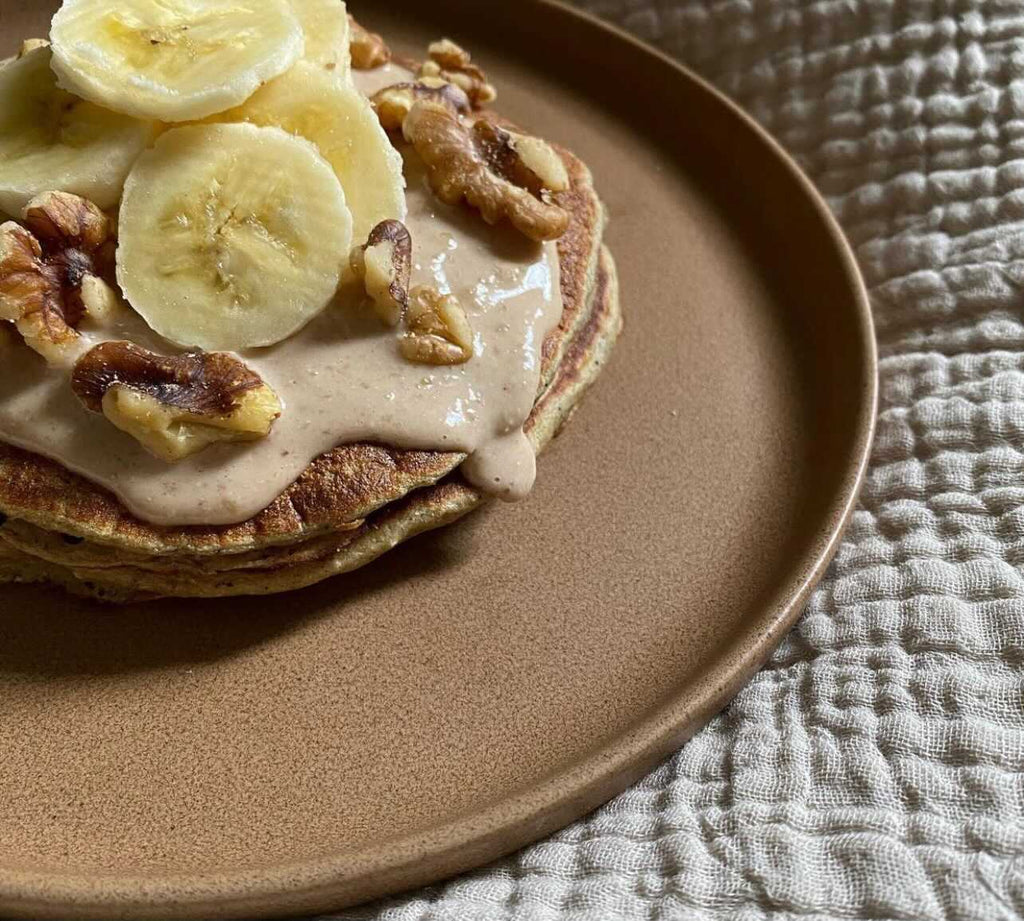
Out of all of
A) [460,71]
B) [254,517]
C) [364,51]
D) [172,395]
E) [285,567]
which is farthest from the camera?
[460,71]

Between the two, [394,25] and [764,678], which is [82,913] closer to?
[764,678]

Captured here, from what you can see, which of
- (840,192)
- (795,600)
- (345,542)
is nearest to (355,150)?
(345,542)

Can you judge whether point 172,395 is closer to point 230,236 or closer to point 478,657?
point 230,236

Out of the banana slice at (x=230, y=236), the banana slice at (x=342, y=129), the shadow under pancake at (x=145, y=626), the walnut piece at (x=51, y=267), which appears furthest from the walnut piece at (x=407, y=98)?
the shadow under pancake at (x=145, y=626)

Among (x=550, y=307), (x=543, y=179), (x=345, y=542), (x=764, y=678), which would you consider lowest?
(x=345, y=542)

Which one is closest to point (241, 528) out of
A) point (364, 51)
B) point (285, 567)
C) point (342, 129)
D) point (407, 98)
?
point (285, 567)

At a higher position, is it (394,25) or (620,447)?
(394,25)

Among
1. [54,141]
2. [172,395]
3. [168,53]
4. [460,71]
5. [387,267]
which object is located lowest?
[172,395]

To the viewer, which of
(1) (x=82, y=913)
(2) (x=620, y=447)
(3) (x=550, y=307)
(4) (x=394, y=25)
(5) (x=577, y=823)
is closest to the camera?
(1) (x=82, y=913)
